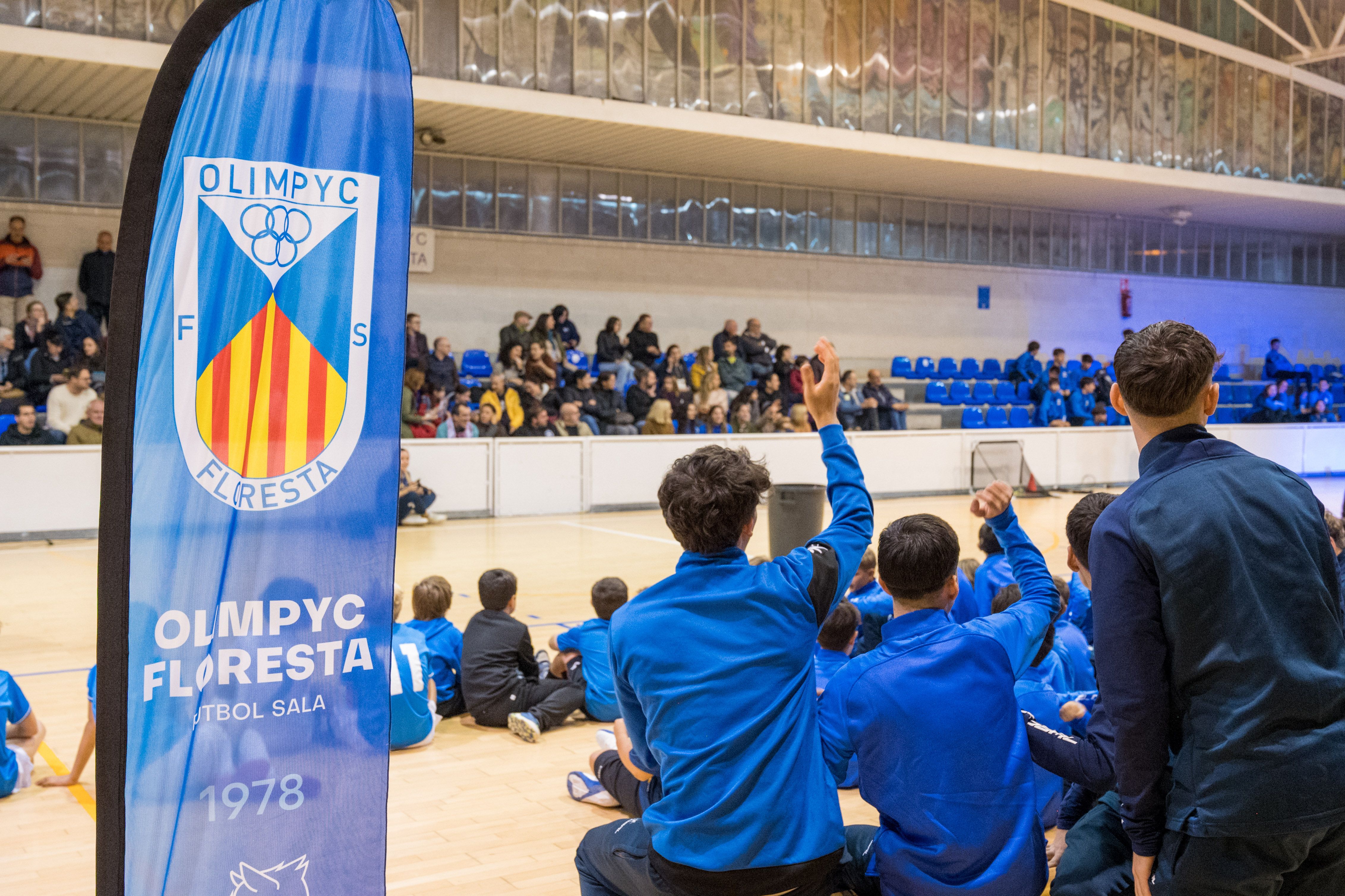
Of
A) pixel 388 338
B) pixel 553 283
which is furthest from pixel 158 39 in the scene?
pixel 388 338

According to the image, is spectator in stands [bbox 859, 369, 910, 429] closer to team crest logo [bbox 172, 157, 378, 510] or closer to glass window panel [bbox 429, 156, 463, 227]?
glass window panel [bbox 429, 156, 463, 227]

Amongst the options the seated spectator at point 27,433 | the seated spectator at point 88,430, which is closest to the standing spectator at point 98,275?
the seated spectator at point 88,430

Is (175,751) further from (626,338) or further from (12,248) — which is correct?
(626,338)

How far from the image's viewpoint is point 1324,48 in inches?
917

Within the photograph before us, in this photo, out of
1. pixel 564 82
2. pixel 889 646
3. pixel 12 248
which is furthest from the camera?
pixel 564 82

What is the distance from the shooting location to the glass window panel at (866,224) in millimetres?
21906

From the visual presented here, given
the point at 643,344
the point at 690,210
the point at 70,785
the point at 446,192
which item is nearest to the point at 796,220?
the point at 690,210

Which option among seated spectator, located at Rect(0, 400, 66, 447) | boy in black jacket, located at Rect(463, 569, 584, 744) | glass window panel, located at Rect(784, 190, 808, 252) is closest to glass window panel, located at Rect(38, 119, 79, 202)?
seated spectator, located at Rect(0, 400, 66, 447)

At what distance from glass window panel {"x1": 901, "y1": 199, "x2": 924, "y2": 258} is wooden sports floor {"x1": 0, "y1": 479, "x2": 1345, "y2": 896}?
12107 mm

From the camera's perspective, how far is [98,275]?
1524cm

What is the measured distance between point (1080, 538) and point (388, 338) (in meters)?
2.19

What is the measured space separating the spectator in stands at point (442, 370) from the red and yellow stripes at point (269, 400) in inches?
540

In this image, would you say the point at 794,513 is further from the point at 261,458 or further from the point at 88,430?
the point at 88,430

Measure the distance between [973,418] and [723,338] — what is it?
4825 mm
